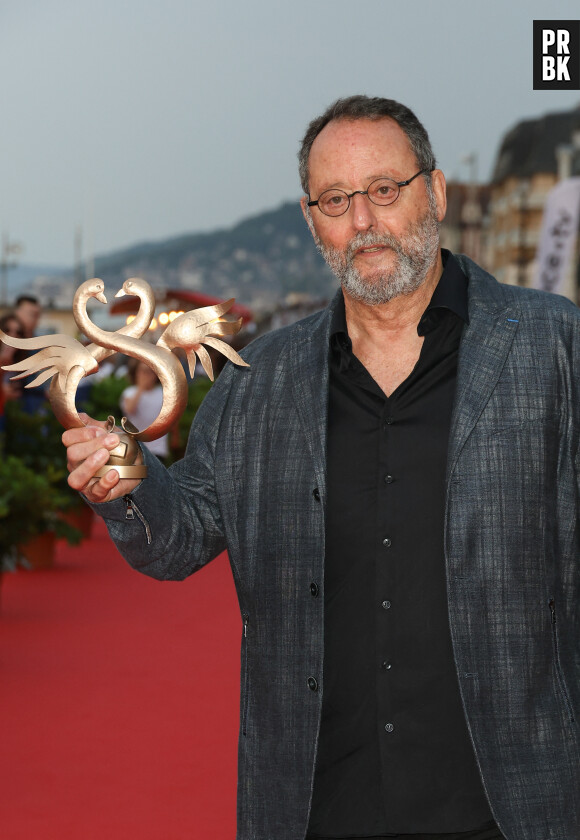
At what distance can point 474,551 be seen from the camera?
95.0 inches

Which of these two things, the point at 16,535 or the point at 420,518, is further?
the point at 16,535

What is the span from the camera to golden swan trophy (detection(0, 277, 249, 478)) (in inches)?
99.9

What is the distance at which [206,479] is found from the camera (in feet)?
9.05

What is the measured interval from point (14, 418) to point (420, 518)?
8287mm

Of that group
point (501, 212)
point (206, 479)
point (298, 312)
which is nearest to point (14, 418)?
point (206, 479)

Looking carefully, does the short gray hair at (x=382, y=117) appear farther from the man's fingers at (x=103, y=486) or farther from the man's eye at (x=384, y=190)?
the man's fingers at (x=103, y=486)

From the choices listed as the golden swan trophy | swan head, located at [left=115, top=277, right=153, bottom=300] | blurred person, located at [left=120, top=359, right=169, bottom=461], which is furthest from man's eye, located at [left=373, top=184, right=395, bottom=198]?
blurred person, located at [left=120, top=359, right=169, bottom=461]

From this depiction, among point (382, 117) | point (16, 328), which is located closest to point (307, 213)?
point (382, 117)

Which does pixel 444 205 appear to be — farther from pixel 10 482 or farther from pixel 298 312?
pixel 298 312

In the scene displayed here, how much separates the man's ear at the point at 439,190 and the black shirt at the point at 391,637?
0.40 m

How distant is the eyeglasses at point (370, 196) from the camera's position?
2689 millimetres

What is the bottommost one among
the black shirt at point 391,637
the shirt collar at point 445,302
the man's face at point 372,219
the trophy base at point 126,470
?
the black shirt at point 391,637

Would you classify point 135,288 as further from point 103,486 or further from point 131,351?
point 103,486

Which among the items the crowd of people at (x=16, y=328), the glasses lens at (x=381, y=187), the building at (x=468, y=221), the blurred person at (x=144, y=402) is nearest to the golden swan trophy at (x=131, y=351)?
the glasses lens at (x=381, y=187)
